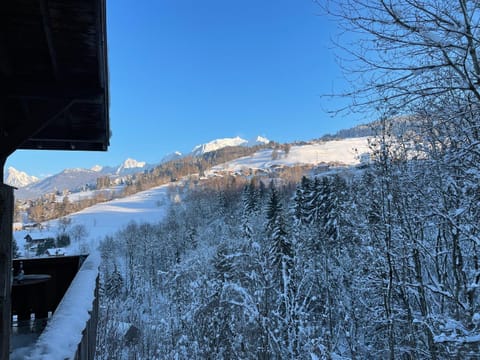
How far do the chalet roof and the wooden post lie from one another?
111cm

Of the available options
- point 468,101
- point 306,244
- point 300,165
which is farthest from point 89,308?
point 300,165

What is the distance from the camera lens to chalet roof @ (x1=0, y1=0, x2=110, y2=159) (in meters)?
2.09

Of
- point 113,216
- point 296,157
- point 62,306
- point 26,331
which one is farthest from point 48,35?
point 296,157

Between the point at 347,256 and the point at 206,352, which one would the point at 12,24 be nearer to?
the point at 206,352

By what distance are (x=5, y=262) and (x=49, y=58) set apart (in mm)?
1717

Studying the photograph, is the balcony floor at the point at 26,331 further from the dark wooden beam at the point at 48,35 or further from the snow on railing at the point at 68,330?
the dark wooden beam at the point at 48,35

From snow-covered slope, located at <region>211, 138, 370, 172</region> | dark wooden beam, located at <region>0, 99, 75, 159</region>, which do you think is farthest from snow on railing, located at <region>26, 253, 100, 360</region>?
snow-covered slope, located at <region>211, 138, 370, 172</region>

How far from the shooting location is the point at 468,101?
11.0ft

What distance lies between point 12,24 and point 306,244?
59.9 ft

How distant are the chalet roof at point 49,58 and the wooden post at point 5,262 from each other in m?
1.11

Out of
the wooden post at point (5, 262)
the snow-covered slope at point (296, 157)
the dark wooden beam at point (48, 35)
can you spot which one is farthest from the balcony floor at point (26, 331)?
the snow-covered slope at point (296, 157)

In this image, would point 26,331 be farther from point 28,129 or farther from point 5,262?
point 5,262

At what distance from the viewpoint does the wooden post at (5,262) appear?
1.40 metres

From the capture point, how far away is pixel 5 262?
144cm
